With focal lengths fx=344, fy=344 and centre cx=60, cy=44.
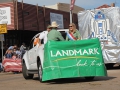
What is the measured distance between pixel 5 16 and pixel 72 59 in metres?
19.8

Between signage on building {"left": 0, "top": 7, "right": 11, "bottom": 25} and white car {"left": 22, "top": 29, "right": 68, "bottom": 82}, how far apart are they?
1598 cm

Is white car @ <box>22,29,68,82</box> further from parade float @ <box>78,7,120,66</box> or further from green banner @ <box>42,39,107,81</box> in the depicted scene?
parade float @ <box>78,7,120,66</box>

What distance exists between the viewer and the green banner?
10352mm

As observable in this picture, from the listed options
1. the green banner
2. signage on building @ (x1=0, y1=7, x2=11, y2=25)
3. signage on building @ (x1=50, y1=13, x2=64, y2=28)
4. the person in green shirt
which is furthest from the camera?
signage on building @ (x1=50, y1=13, x2=64, y2=28)

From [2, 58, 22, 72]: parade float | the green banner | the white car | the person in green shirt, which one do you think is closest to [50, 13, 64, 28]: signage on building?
[2, 58, 22, 72]: parade float

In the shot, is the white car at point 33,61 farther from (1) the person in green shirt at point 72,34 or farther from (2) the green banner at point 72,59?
(1) the person in green shirt at point 72,34

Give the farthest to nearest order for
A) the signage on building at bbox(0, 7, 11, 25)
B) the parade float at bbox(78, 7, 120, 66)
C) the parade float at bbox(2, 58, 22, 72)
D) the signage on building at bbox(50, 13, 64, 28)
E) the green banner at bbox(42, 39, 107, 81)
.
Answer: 1. the signage on building at bbox(50, 13, 64, 28)
2. the signage on building at bbox(0, 7, 11, 25)
3. the parade float at bbox(2, 58, 22, 72)
4. the parade float at bbox(78, 7, 120, 66)
5. the green banner at bbox(42, 39, 107, 81)

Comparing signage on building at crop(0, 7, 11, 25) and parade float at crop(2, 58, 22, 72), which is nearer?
parade float at crop(2, 58, 22, 72)

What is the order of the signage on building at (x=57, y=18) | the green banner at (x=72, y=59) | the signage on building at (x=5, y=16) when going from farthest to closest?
the signage on building at (x=57, y=18) → the signage on building at (x=5, y=16) → the green banner at (x=72, y=59)

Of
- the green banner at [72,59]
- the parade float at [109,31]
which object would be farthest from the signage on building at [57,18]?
the green banner at [72,59]

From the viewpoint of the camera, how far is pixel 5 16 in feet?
96.6

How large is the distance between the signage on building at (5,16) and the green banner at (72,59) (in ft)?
63.0

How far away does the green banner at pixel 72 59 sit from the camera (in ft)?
34.0

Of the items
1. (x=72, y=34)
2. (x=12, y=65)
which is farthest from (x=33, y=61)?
(x=12, y=65)
